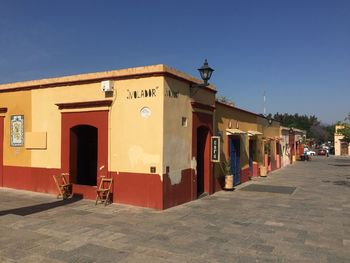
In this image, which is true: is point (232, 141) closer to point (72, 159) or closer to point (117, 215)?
point (72, 159)

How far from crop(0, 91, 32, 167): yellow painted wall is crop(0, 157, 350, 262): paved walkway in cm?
175

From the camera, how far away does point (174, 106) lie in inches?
436

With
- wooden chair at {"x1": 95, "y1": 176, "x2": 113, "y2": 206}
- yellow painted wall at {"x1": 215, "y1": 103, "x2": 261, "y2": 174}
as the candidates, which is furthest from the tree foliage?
wooden chair at {"x1": 95, "y1": 176, "x2": 113, "y2": 206}

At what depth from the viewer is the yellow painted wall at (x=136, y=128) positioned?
34.5ft

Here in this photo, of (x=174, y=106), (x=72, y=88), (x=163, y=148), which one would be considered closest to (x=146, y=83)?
(x=174, y=106)

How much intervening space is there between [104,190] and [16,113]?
5.44m

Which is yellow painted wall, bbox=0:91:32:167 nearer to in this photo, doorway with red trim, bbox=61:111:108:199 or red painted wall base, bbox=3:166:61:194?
red painted wall base, bbox=3:166:61:194

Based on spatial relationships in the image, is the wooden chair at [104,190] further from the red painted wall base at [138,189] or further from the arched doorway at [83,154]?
the arched doorway at [83,154]

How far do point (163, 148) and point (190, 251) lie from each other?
419 cm

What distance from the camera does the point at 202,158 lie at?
44.9 ft

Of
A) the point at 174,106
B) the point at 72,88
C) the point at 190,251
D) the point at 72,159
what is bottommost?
the point at 190,251

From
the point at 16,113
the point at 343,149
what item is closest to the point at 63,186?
the point at 16,113

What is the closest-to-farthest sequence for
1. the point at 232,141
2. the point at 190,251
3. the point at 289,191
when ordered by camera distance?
the point at 190,251 → the point at 289,191 → the point at 232,141

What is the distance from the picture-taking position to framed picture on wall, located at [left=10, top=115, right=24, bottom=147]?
13.7m
